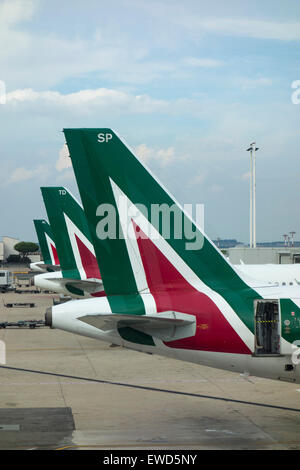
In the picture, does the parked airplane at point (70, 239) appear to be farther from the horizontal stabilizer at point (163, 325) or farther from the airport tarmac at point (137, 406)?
the horizontal stabilizer at point (163, 325)

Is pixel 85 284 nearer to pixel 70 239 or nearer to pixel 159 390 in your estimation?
pixel 70 239

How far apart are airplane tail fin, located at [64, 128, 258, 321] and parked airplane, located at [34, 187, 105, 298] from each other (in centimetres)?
1902

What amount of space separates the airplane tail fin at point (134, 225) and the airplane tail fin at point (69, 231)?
776 inches

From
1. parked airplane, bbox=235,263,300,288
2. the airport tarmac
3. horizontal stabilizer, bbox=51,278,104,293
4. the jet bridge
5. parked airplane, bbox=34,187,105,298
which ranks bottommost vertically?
the airport tarmac

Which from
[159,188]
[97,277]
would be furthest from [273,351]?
[97,277]

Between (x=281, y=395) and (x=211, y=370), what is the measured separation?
512cm

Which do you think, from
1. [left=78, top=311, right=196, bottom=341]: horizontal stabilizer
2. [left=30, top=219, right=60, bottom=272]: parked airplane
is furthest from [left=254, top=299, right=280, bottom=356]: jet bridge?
[left=30, top=219, right=60, bottom=272]: parked airplane

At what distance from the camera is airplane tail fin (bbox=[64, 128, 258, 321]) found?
16219 mm

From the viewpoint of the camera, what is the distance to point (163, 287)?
16375 mm

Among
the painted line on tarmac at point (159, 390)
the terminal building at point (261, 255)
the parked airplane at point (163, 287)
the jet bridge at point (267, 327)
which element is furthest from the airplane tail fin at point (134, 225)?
the terminal building at point (261, 255)

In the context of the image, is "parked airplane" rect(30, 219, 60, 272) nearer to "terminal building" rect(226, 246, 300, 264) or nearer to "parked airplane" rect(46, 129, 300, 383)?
"terminal building" rect(226, 246, 300, 264)

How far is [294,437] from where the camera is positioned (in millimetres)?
16891

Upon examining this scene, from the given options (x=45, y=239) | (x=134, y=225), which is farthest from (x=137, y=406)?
(x=45, y=239)
